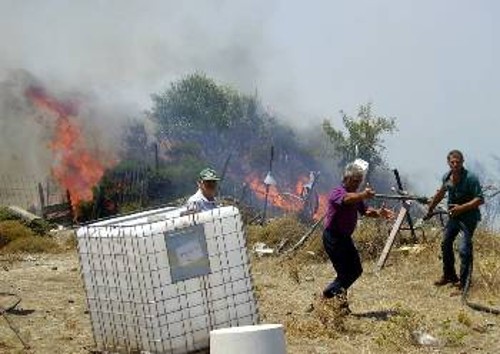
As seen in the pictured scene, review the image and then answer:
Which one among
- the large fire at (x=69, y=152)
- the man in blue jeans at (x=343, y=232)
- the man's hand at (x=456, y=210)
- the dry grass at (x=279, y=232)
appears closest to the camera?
the man in blue jeans at (x=343, y=232)

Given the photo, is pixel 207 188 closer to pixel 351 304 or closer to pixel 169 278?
pixel 169 278

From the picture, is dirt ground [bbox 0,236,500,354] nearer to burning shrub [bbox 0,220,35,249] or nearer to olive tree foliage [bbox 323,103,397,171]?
burning shrub [bbox 0,220,35,249]

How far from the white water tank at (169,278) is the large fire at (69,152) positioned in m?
21.2

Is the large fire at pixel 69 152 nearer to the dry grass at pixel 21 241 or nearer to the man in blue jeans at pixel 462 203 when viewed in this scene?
the dry grass at pixel 21 241

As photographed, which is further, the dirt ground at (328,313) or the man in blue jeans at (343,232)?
the man in blue jeans at (343,232)

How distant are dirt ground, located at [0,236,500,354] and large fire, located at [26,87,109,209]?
17.1 meters

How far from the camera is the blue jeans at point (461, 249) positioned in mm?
8375

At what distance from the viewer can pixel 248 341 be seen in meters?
4.74

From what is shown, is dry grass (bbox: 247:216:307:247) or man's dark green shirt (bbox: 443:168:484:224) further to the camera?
dry grass (bbox: 247:216:307:247)

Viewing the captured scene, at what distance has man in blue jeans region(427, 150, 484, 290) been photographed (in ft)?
27.4

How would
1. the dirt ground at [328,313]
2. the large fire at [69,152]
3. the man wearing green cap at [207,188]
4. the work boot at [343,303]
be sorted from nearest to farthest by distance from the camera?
1. the dirt ground at [328,313]
2. the man wearing green cap at [207,188]
3. the work boot at [343,303]
4. the large fire at [69,152]

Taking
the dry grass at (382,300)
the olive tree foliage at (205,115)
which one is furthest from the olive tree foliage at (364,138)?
the dry grass at (382,300)

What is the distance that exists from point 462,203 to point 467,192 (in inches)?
6.2

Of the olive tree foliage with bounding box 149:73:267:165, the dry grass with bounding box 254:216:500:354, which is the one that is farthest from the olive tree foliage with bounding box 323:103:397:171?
the dry grass with bounding box 254:216:500:354
